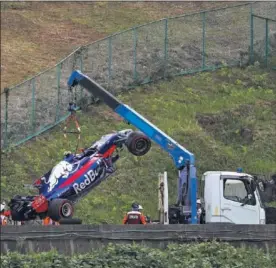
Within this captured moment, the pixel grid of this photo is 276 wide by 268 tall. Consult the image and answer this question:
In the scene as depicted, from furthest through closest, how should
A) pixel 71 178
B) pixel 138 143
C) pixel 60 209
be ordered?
1. pixel 71 178
2. pixel 138 143
3. pixel 60 209

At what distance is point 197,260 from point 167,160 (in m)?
13.5

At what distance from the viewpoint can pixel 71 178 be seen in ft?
68.8

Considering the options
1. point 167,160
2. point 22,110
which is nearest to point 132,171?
point 167,160

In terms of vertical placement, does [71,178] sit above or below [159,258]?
above

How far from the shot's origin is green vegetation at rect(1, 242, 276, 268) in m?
13.8

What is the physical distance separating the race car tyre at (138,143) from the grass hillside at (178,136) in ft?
14.0

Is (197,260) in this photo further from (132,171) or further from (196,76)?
(196,76)

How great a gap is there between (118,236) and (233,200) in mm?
6090

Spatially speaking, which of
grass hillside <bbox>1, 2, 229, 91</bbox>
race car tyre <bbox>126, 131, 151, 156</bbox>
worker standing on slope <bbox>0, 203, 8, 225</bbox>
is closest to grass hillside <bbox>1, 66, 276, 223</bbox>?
worker standing on slope <bbox>0, 203, 8, 225</bbox>

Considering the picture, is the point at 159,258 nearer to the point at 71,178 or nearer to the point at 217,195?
the point at 71,178

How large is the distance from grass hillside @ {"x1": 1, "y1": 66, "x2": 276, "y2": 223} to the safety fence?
1.71ft

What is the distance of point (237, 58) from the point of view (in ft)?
119

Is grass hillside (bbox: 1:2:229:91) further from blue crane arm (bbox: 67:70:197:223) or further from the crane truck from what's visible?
the crane truck

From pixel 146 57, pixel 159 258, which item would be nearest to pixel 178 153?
pixel 159 258
